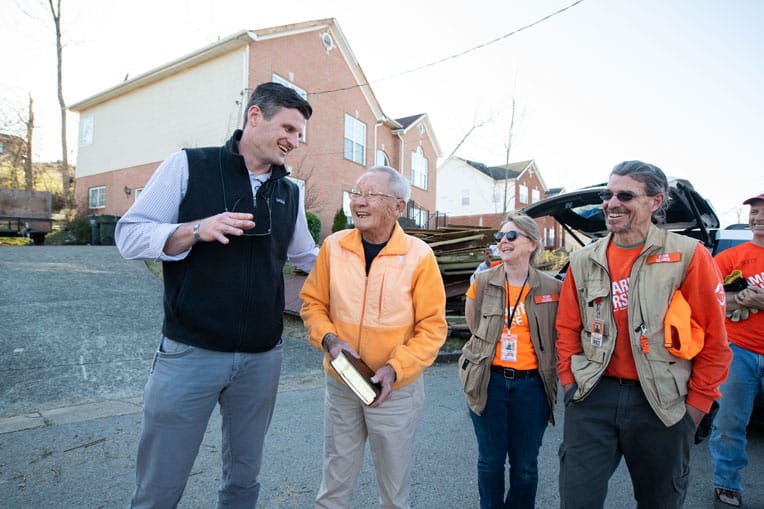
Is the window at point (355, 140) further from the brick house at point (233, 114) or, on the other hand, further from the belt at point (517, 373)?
the belt at point (517, 373)

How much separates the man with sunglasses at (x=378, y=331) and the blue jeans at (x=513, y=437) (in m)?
0.51

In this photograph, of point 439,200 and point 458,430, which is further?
point 439,200

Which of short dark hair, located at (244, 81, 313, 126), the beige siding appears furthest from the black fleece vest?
the beige siding

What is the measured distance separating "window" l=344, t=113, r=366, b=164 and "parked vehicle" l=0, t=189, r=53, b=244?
11830 millimetres

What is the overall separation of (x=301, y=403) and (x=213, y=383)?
2776mm

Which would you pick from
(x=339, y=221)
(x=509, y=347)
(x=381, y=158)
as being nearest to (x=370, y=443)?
(x=509, y=347)

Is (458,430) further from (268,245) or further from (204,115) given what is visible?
(204,115)

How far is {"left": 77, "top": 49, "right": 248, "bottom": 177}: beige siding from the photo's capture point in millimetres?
14898

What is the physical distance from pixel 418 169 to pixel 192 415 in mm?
23786

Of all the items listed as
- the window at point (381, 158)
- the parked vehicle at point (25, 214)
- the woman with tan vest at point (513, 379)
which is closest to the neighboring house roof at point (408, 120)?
the window at point (381, 158)

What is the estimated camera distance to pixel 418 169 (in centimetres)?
2489

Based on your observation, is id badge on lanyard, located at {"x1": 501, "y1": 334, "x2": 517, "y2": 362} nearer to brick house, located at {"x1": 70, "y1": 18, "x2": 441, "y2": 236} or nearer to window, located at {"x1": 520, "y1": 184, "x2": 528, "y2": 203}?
brick house, located at {"x1": 70, "y1": 18, "x2": 441, "y2": 236}

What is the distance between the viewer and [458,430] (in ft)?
13.3

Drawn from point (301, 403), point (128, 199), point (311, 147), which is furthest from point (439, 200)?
point (301, 403)
